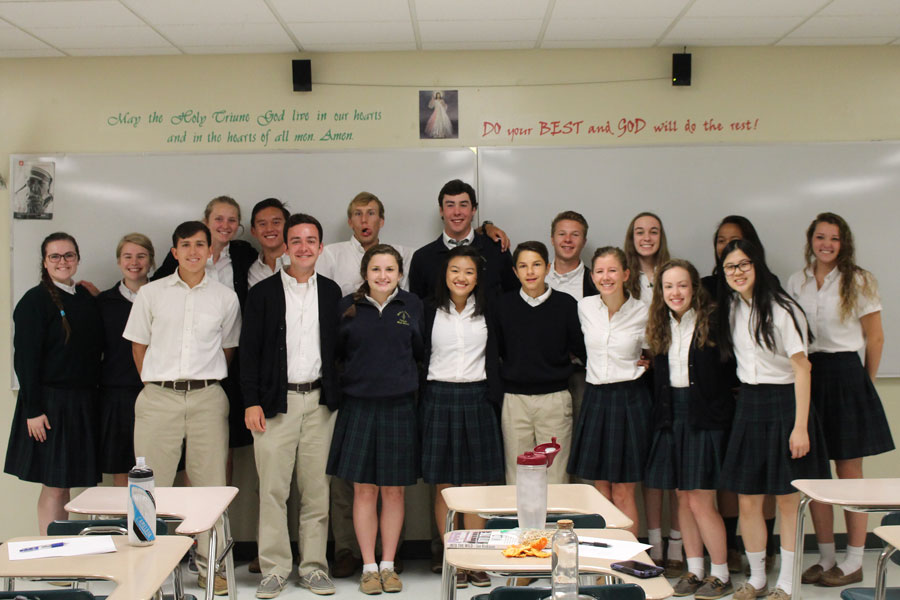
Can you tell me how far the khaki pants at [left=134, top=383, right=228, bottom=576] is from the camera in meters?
3.77

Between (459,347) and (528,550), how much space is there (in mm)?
1734

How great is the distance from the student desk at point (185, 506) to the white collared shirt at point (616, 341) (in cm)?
174

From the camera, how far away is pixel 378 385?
3.80m

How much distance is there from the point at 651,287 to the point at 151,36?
2789 mm

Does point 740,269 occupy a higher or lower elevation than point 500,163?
lower

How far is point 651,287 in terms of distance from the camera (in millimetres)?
4027

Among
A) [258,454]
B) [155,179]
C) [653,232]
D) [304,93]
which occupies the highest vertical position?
[304,93]

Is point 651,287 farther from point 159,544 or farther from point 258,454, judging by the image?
point 159,544

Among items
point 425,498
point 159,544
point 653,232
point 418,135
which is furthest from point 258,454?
point 653,232

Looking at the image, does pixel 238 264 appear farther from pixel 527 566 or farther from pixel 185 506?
pixel 527 566

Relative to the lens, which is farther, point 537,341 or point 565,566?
point 537,341

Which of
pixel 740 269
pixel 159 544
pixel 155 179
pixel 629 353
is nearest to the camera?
pixel 159 544

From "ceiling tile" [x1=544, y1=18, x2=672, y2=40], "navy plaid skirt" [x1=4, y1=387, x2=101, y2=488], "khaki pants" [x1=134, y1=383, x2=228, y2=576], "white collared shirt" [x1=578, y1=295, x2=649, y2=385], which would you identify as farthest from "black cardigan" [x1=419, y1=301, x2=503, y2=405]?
"navy plaid skirt" [x1=4, y1=387, x2=101, y2=488]

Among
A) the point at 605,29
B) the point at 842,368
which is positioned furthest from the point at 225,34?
the point at 842,368
